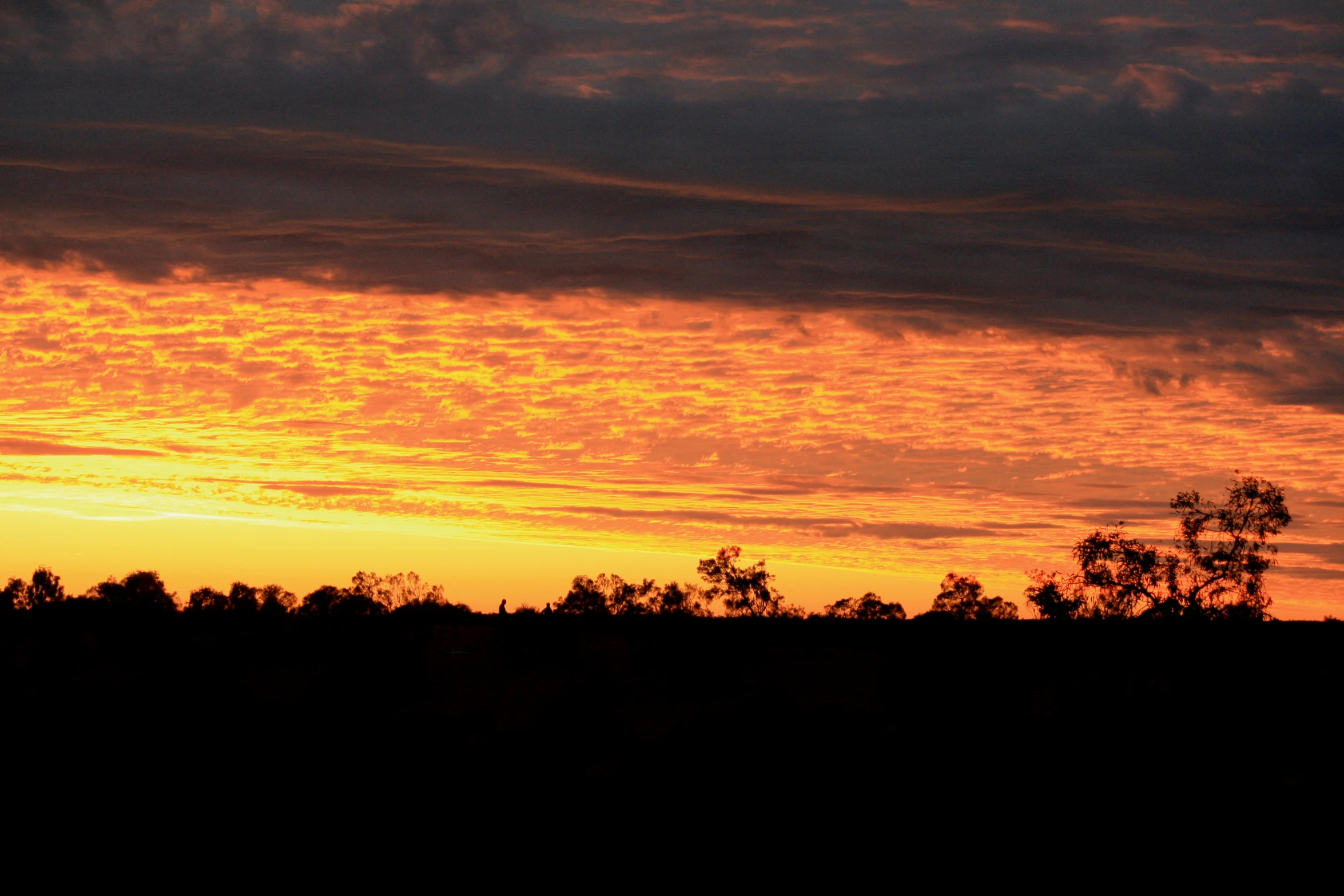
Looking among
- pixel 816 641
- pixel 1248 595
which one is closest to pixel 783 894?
pixel 816 641

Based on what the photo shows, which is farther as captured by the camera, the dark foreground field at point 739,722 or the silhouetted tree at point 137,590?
the silhouetted tree at point 137,590

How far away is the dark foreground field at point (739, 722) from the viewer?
61.9 ft

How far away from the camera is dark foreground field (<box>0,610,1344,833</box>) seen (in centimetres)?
1886

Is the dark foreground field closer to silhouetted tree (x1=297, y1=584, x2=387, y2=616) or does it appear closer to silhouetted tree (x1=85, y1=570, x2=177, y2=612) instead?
silhouetted tree (x1=297, y1=584, x2=387, y2=616)

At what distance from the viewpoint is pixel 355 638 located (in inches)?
1216

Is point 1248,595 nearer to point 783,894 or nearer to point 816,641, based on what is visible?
point 816,641

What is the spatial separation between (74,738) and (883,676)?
50.6 ft

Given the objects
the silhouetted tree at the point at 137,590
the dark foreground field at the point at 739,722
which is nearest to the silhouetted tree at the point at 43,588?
the silhouetted tree at the point at 137,590

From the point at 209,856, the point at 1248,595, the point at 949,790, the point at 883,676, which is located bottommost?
the point at 209,856

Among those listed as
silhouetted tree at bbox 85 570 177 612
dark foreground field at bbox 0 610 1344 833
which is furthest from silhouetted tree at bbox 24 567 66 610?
dark foreground field at bbox 0 610 1344 833

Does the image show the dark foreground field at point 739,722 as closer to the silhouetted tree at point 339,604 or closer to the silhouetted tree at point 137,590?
the silhouetted tree at point 339,604

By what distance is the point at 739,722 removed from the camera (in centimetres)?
2067

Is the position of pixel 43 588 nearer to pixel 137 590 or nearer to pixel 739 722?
pixel 137 590

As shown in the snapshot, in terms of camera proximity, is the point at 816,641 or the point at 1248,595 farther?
the point at 1248,595
